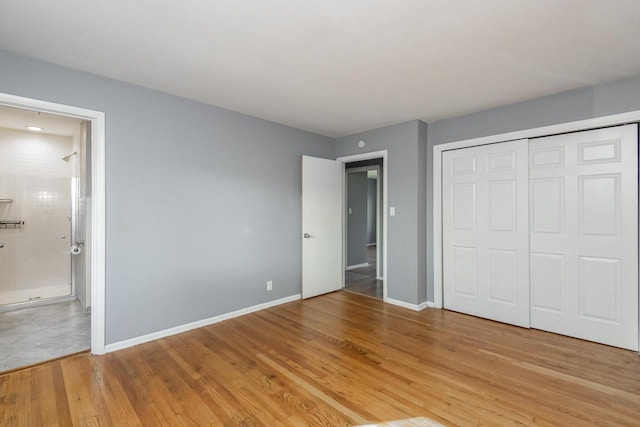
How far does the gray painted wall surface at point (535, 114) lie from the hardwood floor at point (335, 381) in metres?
1.45

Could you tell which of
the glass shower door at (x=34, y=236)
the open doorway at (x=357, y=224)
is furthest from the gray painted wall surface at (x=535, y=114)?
the glass shower door at (x=34, y=236)

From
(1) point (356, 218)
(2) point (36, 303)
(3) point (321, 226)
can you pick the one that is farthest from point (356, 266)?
(2) point (36, 303)

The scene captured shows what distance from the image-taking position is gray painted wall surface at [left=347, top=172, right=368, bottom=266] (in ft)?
21.4

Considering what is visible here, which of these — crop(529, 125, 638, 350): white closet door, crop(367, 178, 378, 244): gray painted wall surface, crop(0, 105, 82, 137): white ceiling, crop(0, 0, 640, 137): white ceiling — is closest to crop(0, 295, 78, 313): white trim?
crop(0, 105, 82, 137): white ceiling

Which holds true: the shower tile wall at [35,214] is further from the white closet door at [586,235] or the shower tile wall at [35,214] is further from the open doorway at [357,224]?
the white closet door at [586,235]

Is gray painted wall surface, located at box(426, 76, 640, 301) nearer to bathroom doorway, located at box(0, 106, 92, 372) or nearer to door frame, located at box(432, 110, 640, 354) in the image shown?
door frame, located at box(432, 110, 640, 354)

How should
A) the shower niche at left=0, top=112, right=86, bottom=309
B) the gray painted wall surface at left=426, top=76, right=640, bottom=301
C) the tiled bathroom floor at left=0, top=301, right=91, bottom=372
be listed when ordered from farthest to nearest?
the shower niche at left=0, top=112, right=86, bottom=309 < the gray painted wall surface at left=426, top=76, right=640, bottom=301 < the tiled bathroom floor at left=0, top=301, right=91, bottom=372

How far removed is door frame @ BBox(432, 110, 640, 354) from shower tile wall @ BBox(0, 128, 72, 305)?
5.14 m

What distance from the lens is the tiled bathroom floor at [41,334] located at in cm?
254

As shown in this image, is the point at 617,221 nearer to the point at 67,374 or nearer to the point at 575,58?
the point at 575,58

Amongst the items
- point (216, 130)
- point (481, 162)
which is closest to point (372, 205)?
point (481, 162)

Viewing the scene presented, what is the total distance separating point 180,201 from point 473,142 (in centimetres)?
343

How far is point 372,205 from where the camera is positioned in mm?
11062

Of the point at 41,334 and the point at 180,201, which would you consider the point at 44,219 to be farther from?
the point at 180,201
